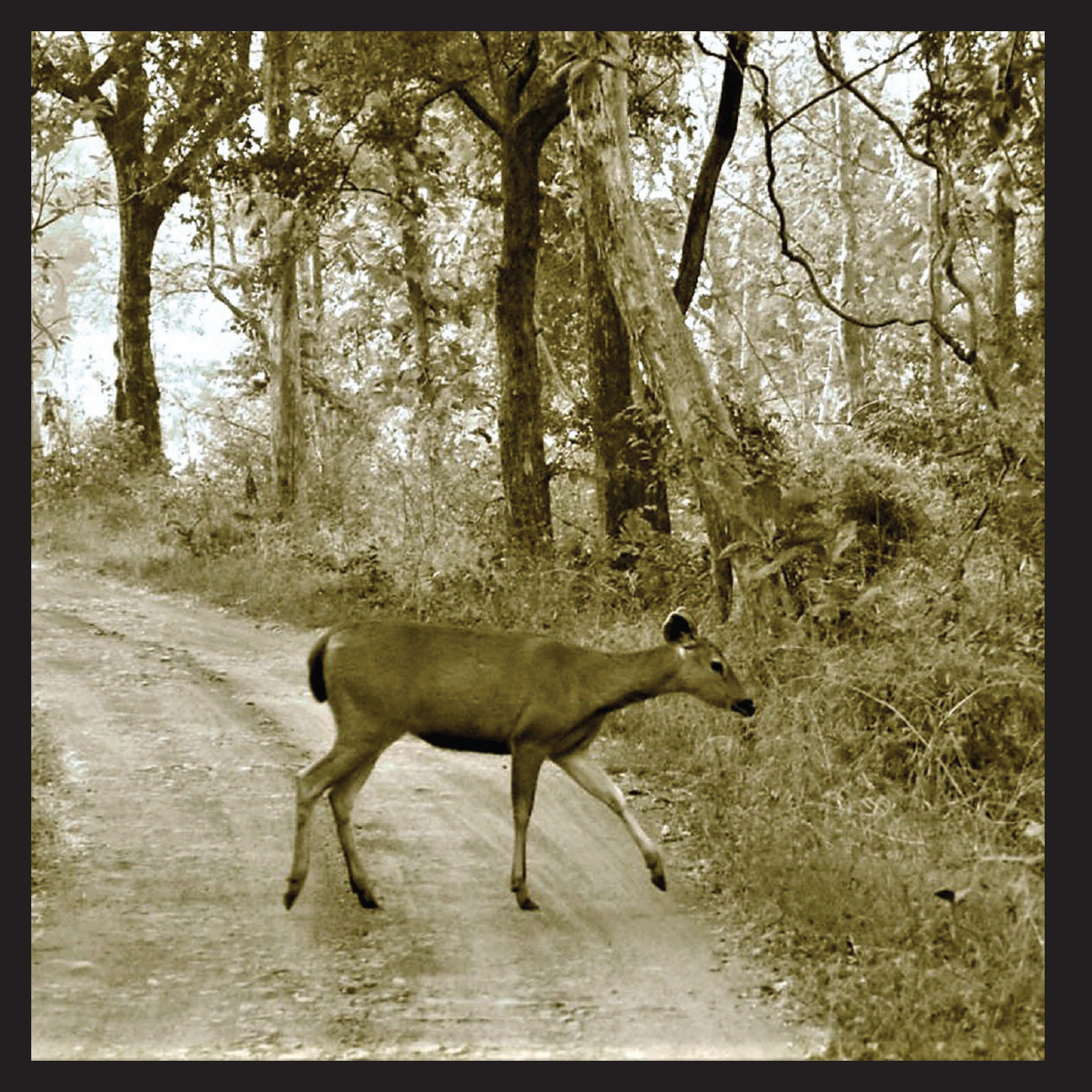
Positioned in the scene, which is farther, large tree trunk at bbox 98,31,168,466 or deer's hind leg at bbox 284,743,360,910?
large tree trunk at bbox 98,31,168,466

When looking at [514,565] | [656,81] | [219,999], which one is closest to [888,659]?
[514,565]

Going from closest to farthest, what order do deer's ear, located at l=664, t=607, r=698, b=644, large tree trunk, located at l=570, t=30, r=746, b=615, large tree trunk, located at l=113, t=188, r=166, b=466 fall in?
deer's ear, located at l=664, t=607, r=698, b=644 < large tree trunk, located at l=570, t=30, r=746, b=615 < large tree trunk, located at l=113, t=188, r=166, b=466

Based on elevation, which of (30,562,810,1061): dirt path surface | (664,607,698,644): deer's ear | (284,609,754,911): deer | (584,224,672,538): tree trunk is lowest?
(30,562,810,1061): dirt path surface

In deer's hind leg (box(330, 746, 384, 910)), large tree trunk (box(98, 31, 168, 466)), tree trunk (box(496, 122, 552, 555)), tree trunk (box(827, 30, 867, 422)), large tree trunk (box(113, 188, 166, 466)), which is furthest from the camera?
tree trunk (box(827, 30, 867, 422))

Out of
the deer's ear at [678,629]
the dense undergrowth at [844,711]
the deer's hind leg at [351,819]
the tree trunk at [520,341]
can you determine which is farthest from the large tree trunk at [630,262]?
the deer's hind leg at [351,819]

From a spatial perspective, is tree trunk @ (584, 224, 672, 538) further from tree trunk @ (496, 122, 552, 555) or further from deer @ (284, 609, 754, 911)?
deer @ (284, 609, 754, 911)

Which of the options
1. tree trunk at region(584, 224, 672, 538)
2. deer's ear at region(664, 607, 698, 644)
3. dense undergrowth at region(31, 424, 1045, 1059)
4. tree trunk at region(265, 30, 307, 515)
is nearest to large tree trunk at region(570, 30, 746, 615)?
tree trunk at region(584, 224, 672, 538)

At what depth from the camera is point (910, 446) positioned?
13.2 meters

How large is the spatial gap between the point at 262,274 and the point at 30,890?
40.7 feet

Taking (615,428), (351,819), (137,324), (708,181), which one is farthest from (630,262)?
(137,324)

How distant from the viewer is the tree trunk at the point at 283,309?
14883mm

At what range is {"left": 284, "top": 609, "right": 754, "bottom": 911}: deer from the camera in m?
7.36

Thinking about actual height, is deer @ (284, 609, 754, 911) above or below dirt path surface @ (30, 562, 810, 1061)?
above

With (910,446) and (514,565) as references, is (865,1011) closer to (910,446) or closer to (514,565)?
(514,565)
